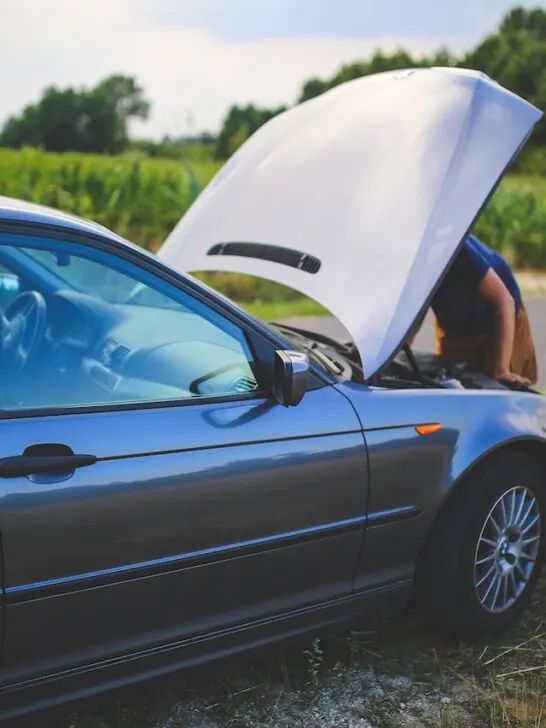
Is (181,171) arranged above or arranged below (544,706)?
above

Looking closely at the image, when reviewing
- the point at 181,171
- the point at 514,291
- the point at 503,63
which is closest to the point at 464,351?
the point at 514,291

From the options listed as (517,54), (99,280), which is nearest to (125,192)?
(99,280)

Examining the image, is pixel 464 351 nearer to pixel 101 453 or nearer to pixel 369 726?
pixel 369 726

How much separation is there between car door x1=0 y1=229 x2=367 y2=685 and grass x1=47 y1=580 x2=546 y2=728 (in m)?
0.27

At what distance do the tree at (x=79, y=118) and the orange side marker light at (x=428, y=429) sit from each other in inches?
1141

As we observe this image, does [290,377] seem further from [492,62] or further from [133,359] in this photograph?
[492,62]

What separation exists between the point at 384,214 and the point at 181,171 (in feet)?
37.0

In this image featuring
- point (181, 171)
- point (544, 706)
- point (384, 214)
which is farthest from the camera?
point (181, 171)

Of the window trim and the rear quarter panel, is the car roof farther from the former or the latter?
the rear quarter panel

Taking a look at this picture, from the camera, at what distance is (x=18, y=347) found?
275 centimetres

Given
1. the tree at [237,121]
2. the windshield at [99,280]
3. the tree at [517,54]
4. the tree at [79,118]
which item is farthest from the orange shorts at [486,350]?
the tree at [517,54]

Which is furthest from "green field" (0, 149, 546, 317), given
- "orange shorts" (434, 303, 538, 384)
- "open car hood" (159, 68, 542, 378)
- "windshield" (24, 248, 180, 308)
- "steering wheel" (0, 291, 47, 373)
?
"steering wheel" (0, 291, 47, 373)

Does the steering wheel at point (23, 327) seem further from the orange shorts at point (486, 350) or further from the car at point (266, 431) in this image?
the orange shorts at point (486, 350)

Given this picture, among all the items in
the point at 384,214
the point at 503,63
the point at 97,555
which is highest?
the point at 503,63
